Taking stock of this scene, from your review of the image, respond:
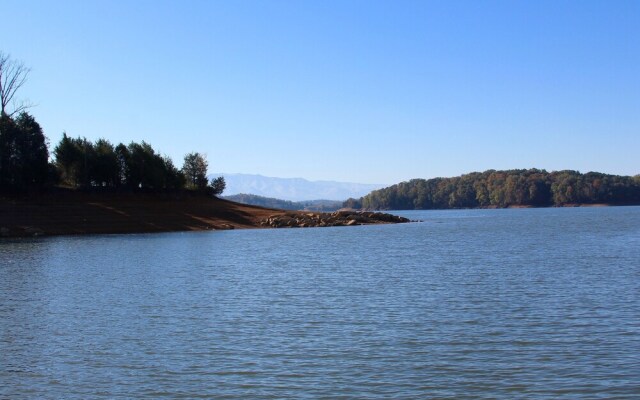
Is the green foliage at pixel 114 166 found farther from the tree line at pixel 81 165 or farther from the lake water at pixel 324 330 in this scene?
the lake water at pixel 324 330

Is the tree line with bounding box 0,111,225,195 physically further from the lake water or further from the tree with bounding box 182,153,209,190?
the lake water

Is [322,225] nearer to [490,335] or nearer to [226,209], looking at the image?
[226,209]

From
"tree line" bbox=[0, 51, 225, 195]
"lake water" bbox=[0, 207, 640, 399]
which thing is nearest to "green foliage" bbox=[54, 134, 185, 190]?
"tree line" bbox=[0, 51, 225, 195]

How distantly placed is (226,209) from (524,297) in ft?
274

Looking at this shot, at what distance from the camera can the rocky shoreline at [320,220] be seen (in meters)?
104

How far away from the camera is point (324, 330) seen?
70.9ft

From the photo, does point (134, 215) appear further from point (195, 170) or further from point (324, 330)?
point (324, 330)

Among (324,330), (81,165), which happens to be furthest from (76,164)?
(324,330)

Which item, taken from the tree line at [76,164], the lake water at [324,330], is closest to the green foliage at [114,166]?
the tree line at [76,164]

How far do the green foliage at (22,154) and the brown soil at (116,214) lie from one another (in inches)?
127

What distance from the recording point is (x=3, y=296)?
30.2 m

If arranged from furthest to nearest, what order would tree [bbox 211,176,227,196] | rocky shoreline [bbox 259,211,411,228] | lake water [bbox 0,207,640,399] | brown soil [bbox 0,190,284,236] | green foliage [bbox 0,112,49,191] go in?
tree [bbox 211,176,227,196]
rocky shoreline [bbox 259,211,411,228]
green foliage [bbox 0,112,49,191]
brown soil [bbox 0,190,284,236]
lake water [bbox 0,207,640,399]

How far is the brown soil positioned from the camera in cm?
8425

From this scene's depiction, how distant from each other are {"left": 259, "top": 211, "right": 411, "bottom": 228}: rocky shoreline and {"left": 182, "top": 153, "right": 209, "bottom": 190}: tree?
1889 centimetres
